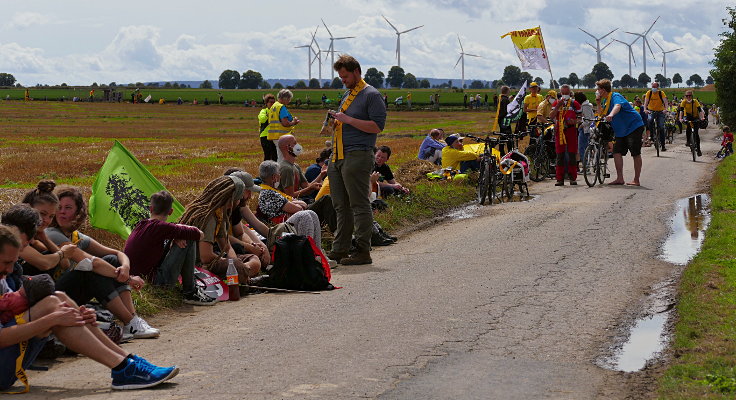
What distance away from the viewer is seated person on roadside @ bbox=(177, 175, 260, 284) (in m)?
10.3

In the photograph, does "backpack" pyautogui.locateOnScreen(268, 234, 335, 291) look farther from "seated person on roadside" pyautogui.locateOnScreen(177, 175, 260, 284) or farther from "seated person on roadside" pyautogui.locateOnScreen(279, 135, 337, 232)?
"seated person on roadside" pyautogui.locateOnScreen(279, 135, 337, 232)

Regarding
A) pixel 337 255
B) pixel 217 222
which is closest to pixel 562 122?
pixel 337 255

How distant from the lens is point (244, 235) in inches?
442

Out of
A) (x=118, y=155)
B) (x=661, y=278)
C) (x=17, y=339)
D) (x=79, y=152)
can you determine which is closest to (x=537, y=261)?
(x=661, y=278)

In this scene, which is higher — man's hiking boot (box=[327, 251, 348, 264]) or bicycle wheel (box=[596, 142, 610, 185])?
bicycle wheel (box=[596, 142, 610, 185])

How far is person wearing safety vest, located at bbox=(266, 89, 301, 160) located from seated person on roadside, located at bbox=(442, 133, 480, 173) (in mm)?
4262

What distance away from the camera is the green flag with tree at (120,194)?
11.4 m

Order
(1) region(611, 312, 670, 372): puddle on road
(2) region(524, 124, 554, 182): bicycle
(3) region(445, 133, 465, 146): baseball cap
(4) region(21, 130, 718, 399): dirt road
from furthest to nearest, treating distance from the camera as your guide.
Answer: (2) region(524, 124, 554, 182): bicycle, (3) region(445, 133, 465, 146): baseball cap, (1) region(611, 312, 670, 372): puddle on road, (4) region(21, 130, 718, 399): dirt road

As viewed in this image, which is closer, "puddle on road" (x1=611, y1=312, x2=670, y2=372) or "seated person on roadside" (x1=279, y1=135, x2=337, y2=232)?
"puddle on road" (x1=611, y1=312, x2=670, y2=372)

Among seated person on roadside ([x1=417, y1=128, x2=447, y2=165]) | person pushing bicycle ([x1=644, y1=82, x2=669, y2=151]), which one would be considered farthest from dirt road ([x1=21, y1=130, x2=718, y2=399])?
person pushing bicycle ([x1=644, y1=82, x2=669, y2=151])

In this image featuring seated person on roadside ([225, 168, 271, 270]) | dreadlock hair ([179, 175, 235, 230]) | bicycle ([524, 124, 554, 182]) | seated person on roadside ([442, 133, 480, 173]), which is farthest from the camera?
bicycle ([524, 124, 554, 182])

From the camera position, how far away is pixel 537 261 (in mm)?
11930

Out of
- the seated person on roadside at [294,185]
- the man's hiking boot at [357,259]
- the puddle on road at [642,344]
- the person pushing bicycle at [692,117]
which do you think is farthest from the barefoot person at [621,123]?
the puddle on road at [642,344]

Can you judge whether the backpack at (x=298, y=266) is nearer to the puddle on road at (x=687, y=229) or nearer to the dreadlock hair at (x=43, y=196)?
the dreadlock hair at (x=43, y=196)
